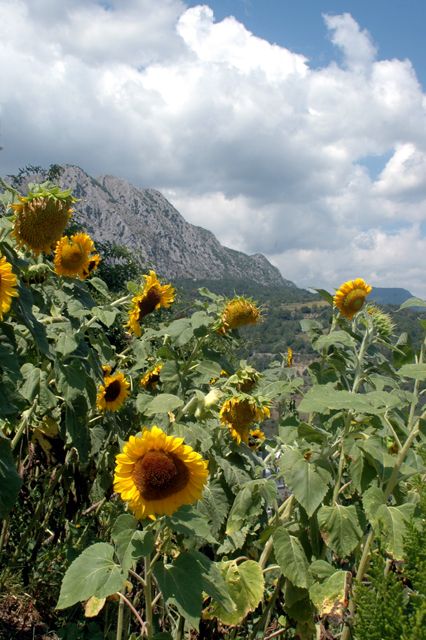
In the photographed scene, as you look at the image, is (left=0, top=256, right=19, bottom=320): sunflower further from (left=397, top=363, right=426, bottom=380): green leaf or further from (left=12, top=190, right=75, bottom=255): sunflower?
(left=397, top=363, right=426, bottom=380): green leaf

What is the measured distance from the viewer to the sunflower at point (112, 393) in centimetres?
322

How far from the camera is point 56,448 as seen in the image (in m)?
2.97

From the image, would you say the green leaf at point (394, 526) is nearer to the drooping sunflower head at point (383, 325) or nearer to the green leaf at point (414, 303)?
the green leaf at point (414, 303)

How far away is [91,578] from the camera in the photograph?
1.58 metres

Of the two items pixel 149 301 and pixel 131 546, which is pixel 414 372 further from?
pixel 149 301

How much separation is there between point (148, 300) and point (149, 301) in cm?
1

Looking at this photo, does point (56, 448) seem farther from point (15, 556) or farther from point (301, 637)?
point (301, 637)

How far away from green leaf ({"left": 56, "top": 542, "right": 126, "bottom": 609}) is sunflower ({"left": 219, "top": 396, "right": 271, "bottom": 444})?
0.78m

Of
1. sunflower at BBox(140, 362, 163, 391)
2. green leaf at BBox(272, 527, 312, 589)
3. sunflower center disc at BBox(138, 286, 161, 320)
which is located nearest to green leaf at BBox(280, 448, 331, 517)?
green leaf at BBox(272, 527, 312, 589)

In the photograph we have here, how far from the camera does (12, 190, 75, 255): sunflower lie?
2.18m

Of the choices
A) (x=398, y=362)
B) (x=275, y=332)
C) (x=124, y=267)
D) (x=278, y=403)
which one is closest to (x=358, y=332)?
(x=398, y=362)

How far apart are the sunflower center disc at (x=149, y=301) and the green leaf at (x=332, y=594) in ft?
6.88

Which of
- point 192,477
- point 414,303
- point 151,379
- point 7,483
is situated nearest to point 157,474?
point 192,477

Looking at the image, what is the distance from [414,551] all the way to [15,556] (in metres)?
2.36
